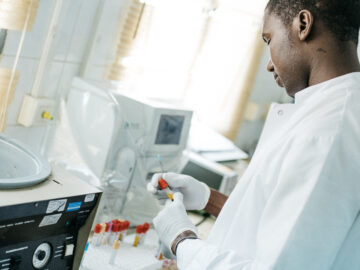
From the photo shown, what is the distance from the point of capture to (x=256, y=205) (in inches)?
38.6

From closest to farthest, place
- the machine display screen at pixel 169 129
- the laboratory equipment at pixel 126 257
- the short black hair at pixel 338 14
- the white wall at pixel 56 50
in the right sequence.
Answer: the short black hair at pixel 338 14
the laboratory equipment at pixel 126 257
the white wall at pixel 56 50
the machine display screen at pixel 169 129

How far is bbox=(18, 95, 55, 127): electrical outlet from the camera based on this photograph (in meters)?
1.83

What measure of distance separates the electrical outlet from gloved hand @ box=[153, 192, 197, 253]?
36.3 inches

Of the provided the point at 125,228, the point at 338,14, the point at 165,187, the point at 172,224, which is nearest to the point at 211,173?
the point at 125,228

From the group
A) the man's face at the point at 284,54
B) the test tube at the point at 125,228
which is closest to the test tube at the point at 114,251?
the test tube at the point at 125,228

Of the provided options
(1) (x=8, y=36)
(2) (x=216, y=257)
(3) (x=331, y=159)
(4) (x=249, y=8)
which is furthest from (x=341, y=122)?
(4) (x=249, y=8)

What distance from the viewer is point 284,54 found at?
101 cm

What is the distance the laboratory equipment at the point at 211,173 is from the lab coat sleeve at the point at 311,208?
1.40 metres

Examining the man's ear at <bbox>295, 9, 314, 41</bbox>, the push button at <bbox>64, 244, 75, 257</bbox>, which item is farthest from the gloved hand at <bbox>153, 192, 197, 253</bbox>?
the man's ear at <bbox>295, 9, 314, 41</bbox>

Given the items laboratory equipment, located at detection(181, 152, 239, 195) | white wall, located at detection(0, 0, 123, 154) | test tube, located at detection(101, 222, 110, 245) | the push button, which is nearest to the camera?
the push button

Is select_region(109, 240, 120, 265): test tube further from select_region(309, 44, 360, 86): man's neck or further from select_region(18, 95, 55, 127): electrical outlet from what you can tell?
select_region(309, 44, 360, 86): man's neck

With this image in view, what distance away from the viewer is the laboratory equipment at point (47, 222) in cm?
91

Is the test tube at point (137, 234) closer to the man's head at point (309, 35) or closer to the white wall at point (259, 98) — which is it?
the man's head at point (309, 35)

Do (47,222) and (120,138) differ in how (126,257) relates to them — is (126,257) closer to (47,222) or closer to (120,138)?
(120,138)
